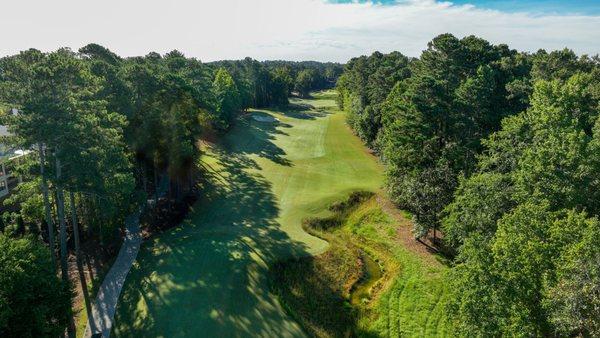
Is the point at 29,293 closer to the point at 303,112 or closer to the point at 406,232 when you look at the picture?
the point at 406,232

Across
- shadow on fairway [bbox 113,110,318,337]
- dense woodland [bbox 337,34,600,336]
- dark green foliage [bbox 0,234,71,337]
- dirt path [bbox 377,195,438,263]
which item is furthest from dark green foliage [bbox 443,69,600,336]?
dark green foliage [bbox 0,234,71,337]

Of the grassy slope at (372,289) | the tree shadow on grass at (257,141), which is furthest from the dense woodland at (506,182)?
the tree shadow on grass at (257,141)

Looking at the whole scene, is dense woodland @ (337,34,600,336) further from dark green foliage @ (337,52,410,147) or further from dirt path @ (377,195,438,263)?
dark green foliage @ (337,52,410,147)

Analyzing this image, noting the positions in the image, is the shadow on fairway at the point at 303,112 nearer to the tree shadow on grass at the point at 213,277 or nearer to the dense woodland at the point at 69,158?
the dense woodland at the point at 69,158

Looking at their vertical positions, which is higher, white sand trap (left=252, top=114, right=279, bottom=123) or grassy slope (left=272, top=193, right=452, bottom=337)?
white sand trap (left=252, top=114, right=279, bottom=123)

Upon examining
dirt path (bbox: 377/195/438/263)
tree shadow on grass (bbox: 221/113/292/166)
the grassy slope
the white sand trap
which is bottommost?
the grassy slope

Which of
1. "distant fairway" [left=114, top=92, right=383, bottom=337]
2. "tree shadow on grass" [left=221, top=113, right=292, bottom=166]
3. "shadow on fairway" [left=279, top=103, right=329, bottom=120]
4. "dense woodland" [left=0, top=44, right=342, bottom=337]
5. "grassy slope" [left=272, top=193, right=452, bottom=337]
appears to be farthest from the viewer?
"shadow on fairway" [left=279, top=103, right=329, bottom=120]
